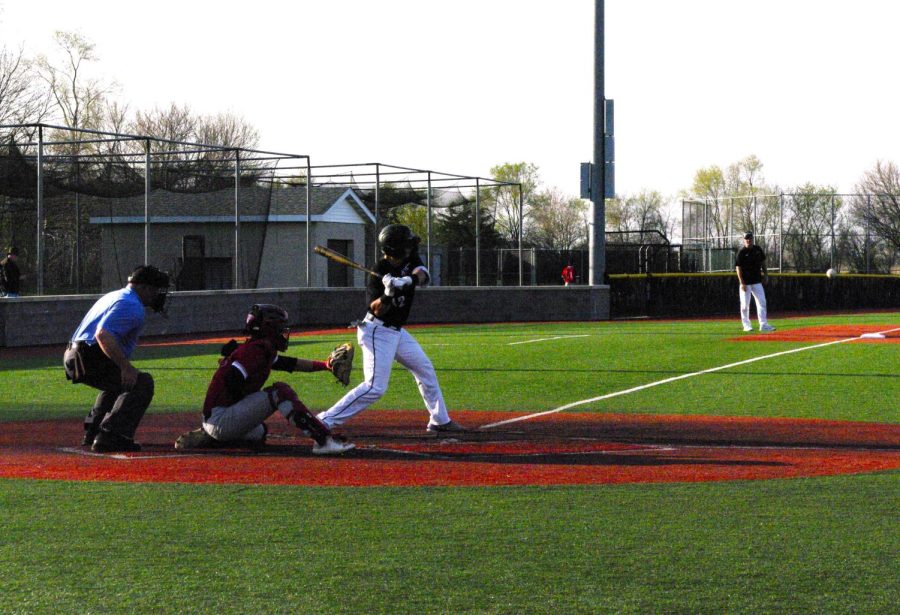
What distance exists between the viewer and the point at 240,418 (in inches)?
356

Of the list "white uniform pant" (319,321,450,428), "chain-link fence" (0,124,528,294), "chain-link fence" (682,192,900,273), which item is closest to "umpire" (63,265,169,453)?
"white uniform pant" (319,321,450,428)

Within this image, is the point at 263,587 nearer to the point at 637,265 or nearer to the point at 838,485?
the point at 838,485

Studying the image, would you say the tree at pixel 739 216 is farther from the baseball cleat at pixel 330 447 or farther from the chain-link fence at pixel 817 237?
the baseball cleat at pixel 330 447

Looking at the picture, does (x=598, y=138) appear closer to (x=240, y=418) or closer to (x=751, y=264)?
(x=751, y=264)

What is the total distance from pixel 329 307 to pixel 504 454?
2080 cm

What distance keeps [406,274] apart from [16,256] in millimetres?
13939

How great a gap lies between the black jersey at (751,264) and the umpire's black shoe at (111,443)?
1486cm

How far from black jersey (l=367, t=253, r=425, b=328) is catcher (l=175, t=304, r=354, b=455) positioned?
745 millimetres

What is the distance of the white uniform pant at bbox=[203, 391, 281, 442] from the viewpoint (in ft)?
29.5

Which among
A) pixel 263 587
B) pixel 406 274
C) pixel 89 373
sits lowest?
pixel 263 587

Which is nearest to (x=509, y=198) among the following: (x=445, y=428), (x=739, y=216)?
(x=739, y=216)

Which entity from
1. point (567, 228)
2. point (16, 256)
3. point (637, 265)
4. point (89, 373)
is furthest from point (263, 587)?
point (567, 228)

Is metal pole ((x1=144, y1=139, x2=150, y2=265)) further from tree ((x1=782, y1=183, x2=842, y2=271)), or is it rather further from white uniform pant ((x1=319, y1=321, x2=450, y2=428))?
tree ((x1=782, y1=183, x2=842, y2=271))

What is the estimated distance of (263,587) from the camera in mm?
5160
